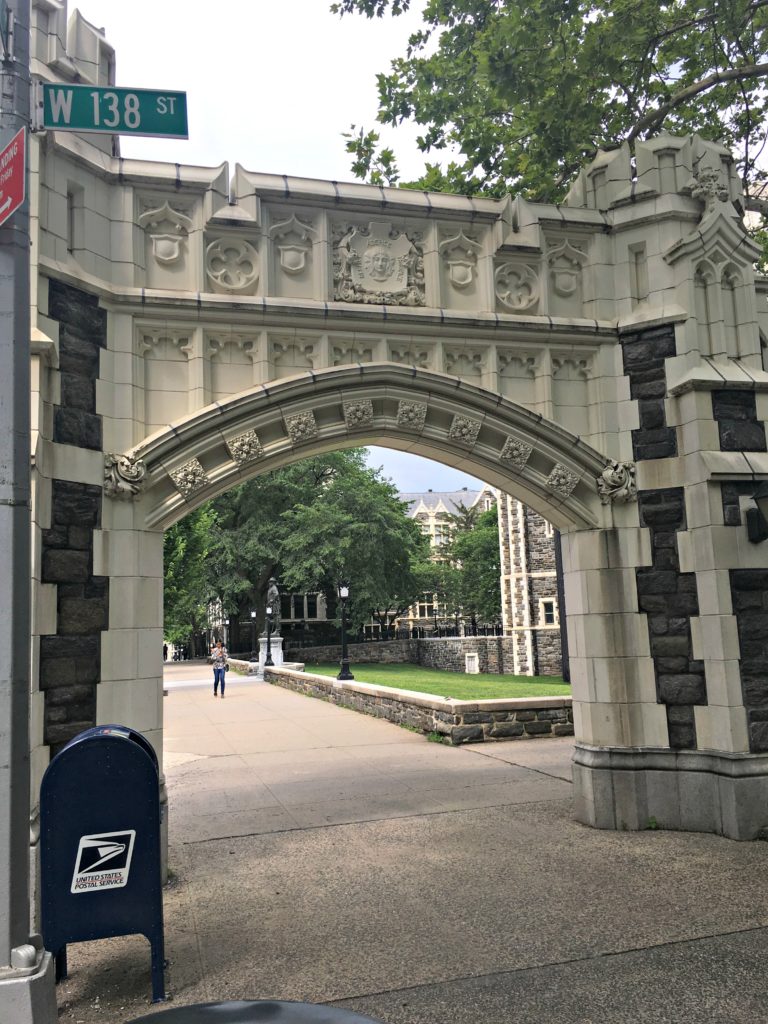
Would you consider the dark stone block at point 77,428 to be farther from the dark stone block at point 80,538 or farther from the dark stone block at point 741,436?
the dark stone block at point 741,436

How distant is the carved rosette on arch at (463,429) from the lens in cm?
696

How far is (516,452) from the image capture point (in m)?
7.09

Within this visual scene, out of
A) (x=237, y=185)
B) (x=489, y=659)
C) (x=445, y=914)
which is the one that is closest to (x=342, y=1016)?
(x=445, y=914)

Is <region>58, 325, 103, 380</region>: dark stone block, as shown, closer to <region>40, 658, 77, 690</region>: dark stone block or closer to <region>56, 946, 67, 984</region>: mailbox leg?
<region>40, 658, 77, 690</region>: dark stone block

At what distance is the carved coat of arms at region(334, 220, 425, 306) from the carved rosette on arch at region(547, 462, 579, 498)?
1.92 metres

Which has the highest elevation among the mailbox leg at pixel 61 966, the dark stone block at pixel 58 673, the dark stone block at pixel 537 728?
the dark stone block at pixel 58 673

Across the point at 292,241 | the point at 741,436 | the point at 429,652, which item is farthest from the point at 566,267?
the point at 429,652

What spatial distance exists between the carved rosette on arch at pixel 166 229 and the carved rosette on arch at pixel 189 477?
1.70 metres

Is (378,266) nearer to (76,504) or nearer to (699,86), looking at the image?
(76,504)

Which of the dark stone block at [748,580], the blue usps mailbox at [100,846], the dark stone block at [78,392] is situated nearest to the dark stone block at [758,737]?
the dark stone block at [748,580]

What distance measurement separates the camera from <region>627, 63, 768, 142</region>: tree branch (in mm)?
9568

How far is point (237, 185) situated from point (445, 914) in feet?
18.7

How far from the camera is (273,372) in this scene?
660 centimetres

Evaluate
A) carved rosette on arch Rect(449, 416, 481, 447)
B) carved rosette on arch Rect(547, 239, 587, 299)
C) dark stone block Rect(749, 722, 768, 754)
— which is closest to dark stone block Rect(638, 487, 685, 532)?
carved rosette on arch Rect(449, 416, 481, 447)
